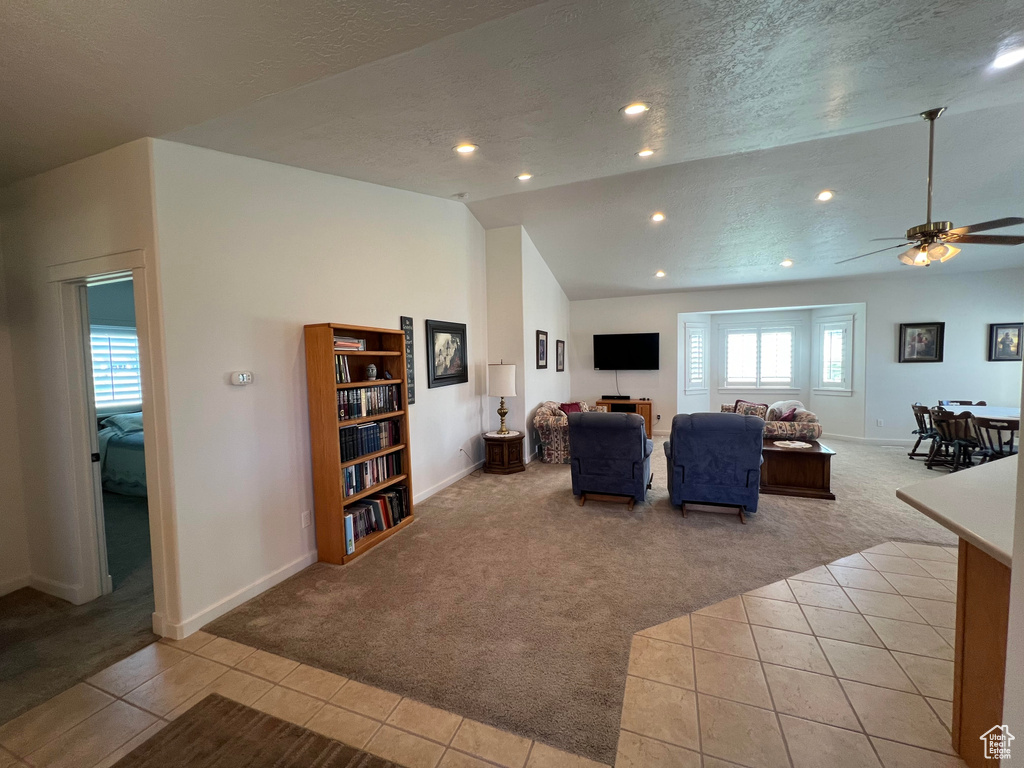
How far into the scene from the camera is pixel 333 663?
6.93 feet

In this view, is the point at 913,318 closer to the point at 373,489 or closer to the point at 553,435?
the point at 553,435

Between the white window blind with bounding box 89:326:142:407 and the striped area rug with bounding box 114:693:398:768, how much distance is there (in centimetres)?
531

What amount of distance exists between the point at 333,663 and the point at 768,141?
13.8 feet

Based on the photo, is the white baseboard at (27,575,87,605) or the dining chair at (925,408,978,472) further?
the dining chair at (925,408,978,472)

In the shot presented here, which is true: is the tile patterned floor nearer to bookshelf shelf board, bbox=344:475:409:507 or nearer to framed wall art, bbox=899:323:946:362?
bookshelf shelf board, bbox=344:475:409:507

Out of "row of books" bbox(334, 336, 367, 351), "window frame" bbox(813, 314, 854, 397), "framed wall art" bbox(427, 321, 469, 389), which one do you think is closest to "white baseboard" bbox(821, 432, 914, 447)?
"window frame" bbox(813, 314, 854, 397)

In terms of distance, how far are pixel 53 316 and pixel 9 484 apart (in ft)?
4.11

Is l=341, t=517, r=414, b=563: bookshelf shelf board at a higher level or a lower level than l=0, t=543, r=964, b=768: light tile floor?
higher

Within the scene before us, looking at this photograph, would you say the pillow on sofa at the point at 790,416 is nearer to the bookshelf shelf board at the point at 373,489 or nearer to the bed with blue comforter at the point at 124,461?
the bookshelf shelf board at the point at 373,489

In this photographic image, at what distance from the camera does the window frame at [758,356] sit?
317 inches

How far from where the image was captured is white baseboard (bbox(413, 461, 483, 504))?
4.36 metres

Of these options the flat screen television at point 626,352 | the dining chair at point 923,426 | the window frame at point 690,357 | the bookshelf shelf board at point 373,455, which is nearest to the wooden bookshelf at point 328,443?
the bookshelf shelf board at point 373,455

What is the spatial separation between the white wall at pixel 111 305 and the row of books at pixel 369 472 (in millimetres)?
4404

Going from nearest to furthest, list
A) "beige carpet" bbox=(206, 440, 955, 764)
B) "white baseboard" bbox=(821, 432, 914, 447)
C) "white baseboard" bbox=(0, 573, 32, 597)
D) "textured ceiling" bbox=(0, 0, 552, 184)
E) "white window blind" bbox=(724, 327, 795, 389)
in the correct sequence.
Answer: "textured ceiling" bbox=(0, 0, 552, 184) < "beige carpet" bbox=(206, 440, 955, 764) < "white baseboard" bbox=(0, 573, 32, 597) < "white baseboard" bbox=(821, 432, 914, 447) < "white window blind" bbox=(724, 327, 795, 389)
